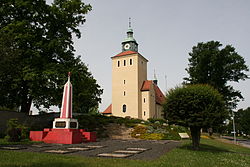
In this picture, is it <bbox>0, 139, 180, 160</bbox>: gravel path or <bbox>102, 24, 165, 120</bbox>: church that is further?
<bbox>102, 24, 165, 120</bbox>: church

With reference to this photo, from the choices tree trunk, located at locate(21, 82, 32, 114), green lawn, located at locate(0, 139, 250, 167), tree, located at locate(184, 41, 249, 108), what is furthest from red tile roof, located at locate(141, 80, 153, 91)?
green lawn, located at locate(0, 139, 250, 167)

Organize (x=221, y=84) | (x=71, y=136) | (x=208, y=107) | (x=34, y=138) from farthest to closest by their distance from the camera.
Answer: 1. (x=221, y=84)
2. (x=34, y=138)
3. (x=71, y=136)
4. (x=208, y=107)

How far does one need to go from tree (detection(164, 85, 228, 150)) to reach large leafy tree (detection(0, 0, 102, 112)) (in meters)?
10.8

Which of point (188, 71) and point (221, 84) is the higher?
point (188, 71)

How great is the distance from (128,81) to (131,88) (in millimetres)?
1803

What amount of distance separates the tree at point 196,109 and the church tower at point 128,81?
32553 millimetres

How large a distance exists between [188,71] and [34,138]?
35154 millimetres

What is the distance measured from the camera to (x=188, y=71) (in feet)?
143

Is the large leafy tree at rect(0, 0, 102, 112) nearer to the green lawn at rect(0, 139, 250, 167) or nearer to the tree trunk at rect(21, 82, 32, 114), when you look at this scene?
the tree trunk at rect(21, 82, 32, 114)

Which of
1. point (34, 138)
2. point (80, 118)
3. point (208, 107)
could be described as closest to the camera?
point (208, 107)

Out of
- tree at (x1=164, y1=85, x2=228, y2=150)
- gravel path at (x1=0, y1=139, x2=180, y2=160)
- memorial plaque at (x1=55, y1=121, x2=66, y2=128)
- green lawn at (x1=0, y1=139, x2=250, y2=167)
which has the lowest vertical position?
gravel path at (x1=0, y1=139, x2=180, y2=160)

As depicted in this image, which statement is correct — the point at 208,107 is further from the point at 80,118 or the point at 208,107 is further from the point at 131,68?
the point at 131,68

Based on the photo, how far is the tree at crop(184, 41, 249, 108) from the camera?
40062 millimetres

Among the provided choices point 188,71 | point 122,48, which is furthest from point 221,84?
point 122,48
